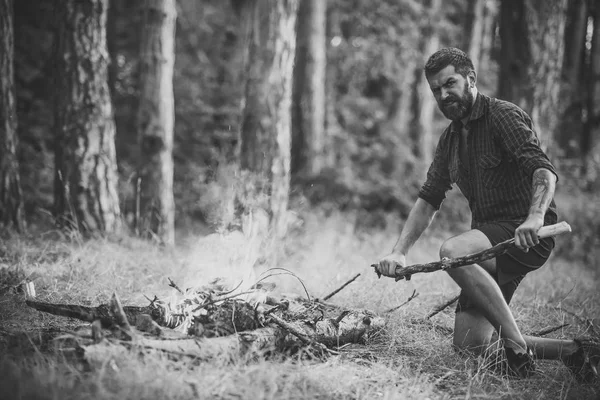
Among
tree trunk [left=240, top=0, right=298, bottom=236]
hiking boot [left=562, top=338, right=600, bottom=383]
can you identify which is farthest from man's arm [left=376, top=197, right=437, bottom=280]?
tree trunk [left=240, top=0, right=298, bottom=236]

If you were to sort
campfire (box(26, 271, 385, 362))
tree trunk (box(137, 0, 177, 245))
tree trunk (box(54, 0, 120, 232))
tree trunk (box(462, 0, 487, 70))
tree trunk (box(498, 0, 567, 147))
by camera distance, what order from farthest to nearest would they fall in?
tree trunk (box(462, 0, 487, 70)), tree trunk (box(498, 0, 567, 147)), tree trunk (box(137, 0, 177, 245)), tree trunk (box(54, 0, 120, 232)), campfire (box(26, 271, 385, 362))

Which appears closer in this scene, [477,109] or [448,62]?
[448,62]

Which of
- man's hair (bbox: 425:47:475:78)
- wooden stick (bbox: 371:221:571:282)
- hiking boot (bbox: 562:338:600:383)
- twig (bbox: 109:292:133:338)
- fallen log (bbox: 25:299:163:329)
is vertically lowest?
hiking boot (bbox: 562:338:600:383)

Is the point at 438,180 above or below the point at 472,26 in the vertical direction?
below

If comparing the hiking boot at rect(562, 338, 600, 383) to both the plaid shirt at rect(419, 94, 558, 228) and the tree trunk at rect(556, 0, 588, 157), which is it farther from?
the tree trunk at rect(556, 0, 588, 157)

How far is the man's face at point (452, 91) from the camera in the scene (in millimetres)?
3297

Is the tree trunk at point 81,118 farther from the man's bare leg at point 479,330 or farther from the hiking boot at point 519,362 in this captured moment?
the hiking boot at point 519,362

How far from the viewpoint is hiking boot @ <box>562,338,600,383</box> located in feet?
10.3

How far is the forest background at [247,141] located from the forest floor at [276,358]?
0.04 m

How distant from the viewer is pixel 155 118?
6.21 m

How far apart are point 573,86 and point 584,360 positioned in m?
15.1

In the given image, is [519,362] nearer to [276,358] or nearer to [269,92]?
[276,358]

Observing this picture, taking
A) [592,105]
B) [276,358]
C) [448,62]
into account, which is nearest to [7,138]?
[276,358]

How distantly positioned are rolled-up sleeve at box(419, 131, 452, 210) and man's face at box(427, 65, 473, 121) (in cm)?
33
